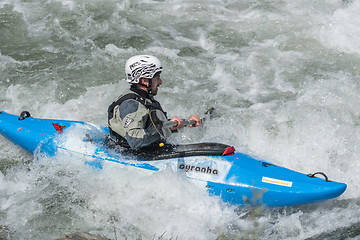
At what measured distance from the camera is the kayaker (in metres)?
4.52

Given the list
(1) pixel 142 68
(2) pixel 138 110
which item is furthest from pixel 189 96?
(2) pixel 138 110

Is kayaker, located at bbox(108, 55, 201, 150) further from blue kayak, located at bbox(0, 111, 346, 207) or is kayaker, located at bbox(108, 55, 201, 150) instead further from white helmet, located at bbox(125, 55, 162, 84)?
blue kayak, located at bbox(0, 111, 346, 207)

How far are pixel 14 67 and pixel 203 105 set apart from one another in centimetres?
343

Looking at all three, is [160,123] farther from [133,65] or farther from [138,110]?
[133,65]

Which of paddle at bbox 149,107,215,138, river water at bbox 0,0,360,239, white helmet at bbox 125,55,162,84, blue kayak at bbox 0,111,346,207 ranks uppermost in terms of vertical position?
white helmet at bbox 125,55,162,84

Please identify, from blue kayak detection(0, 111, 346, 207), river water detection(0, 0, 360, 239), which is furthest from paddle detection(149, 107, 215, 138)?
river water detection(0, 0, 360, 239)

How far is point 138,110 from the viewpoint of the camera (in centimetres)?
454

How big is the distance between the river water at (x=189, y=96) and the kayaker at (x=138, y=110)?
0.48m

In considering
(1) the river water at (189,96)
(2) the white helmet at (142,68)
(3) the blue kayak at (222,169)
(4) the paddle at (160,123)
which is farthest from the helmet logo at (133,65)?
(1) the river water at (189,96)

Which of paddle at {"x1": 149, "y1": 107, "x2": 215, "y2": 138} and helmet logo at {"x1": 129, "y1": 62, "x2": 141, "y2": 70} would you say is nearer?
paddle at {"x1": 149, "y1": 107, "x2": 215, "y2": 138}

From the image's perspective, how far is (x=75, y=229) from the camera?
15.1ft

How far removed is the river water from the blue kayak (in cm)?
12

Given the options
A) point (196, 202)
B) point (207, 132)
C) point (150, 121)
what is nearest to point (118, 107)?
point (150, 121)

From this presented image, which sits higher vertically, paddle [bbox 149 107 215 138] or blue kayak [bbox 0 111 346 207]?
paddle [bbox 149 107 215 138]
